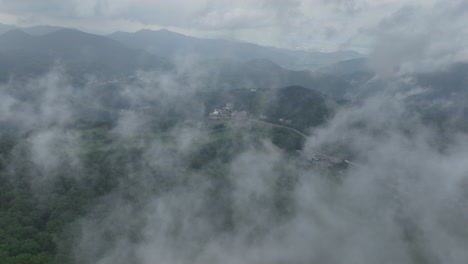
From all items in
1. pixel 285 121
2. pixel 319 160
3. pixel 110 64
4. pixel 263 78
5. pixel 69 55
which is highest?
pixel 69 55

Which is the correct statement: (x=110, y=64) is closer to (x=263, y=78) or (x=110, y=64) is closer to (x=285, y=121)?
(x=263, y=78)

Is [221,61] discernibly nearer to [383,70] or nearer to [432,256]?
[383,70]

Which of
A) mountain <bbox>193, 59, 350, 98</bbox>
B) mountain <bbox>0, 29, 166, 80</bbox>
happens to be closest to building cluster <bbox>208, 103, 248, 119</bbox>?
mountain <bbox>193, 59, 350, 98</bbox>

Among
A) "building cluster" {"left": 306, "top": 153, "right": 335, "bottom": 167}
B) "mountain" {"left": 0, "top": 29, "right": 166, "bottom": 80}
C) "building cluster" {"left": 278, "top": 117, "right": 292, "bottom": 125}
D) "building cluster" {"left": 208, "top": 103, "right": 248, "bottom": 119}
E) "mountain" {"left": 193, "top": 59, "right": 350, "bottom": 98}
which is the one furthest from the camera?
"mountain" {"left": 193, "top": 59, "right": 350, "bottom": 98}

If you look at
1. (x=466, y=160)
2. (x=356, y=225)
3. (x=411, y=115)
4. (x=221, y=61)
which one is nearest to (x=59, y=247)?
(x=356, y=225)

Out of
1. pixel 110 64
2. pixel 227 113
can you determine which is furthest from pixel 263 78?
pixel 110 64

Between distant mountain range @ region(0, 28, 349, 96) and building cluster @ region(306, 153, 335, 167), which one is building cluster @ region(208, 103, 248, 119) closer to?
building cluster @ region(306, 153, 335, 167)
